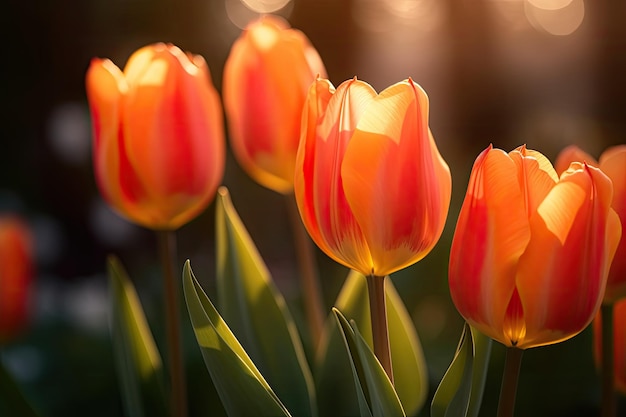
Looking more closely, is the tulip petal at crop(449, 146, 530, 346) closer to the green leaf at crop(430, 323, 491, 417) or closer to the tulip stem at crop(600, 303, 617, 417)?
the green leaf at crop(430, 323, 491, 417)

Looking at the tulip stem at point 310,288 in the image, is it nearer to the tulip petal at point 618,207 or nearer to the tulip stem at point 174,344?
the tulip stem at point 174,344

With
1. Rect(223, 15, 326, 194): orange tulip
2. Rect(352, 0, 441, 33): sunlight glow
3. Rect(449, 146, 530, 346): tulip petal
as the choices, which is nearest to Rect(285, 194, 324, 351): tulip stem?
Rect(223, 15, 326, 194): orange tulip

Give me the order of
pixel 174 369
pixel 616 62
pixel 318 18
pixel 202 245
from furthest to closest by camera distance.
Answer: pixel 318 18
pixel 202 245
pixel 616 62
pixel 174 369

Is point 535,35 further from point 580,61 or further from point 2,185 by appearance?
point 2,185

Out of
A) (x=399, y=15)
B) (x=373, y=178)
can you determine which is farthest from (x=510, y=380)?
(x=399, y=15)

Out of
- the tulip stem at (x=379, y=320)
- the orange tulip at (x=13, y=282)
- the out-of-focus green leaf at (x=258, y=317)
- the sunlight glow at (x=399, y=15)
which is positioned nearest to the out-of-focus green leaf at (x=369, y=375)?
the tulip stem at (x=379, y=320)

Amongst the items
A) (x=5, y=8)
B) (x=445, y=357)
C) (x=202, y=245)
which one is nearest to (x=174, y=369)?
(x=445, y=357)
